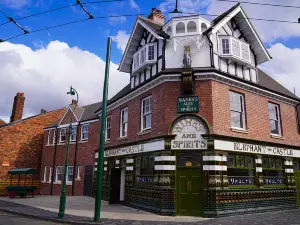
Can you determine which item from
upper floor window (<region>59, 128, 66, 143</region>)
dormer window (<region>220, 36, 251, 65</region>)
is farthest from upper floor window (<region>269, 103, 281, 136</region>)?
upper floor window (<region>59, 128, 66, 143</region>)

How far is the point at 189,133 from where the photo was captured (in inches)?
480

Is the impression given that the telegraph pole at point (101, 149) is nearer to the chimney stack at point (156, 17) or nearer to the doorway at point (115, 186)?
the doorway at point (115, 186)

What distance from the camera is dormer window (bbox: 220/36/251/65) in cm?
1377

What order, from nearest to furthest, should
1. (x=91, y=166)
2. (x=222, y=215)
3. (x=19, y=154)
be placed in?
1. (x=222, y=215)
2. (x=91, y=166)
3. (x=19, y=154)

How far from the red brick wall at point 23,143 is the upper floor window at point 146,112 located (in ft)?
56.3

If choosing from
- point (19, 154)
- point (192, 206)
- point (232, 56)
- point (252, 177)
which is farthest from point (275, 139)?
point (19, 154)

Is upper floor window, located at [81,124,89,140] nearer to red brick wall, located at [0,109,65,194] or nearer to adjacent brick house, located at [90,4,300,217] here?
adjacent brick house, located at [90,4,300,217]

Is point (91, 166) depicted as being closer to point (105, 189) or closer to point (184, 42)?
point (105, 189)

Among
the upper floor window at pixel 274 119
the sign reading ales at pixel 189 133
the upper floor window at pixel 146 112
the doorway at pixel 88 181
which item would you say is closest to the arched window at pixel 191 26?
the upper floor window at pixel 146 112

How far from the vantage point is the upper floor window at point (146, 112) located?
571 inches

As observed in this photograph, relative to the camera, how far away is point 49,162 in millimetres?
26203

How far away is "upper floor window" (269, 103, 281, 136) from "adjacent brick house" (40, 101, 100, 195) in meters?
13.4

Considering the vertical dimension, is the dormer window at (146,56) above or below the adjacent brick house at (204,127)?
above

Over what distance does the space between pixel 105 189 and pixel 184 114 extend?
9059 millimetres
